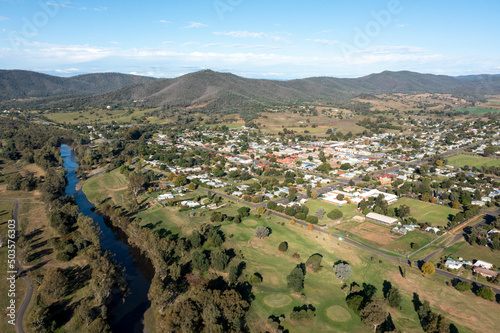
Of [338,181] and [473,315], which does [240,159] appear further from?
[473,315]

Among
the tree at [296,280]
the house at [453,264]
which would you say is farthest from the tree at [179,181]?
the house at [453,264]

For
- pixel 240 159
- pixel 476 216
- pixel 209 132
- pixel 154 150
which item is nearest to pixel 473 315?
pixel 476 216

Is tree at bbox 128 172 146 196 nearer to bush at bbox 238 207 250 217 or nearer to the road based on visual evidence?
bush at bbox 238 207 250 217

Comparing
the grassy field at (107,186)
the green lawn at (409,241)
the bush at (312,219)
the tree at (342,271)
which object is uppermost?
the tree at (342,271)

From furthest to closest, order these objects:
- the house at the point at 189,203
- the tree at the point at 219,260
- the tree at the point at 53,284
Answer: the house at the point at 189,203, the tree at the point at 219,260, the tree at the point at 53,284

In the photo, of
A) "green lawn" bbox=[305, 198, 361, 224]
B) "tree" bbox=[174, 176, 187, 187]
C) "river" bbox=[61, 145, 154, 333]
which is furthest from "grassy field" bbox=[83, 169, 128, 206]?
"green lawn" bbox=[305, 198, 361, 224]

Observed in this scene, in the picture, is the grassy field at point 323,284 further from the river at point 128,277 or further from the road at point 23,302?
the road at point 23,302
